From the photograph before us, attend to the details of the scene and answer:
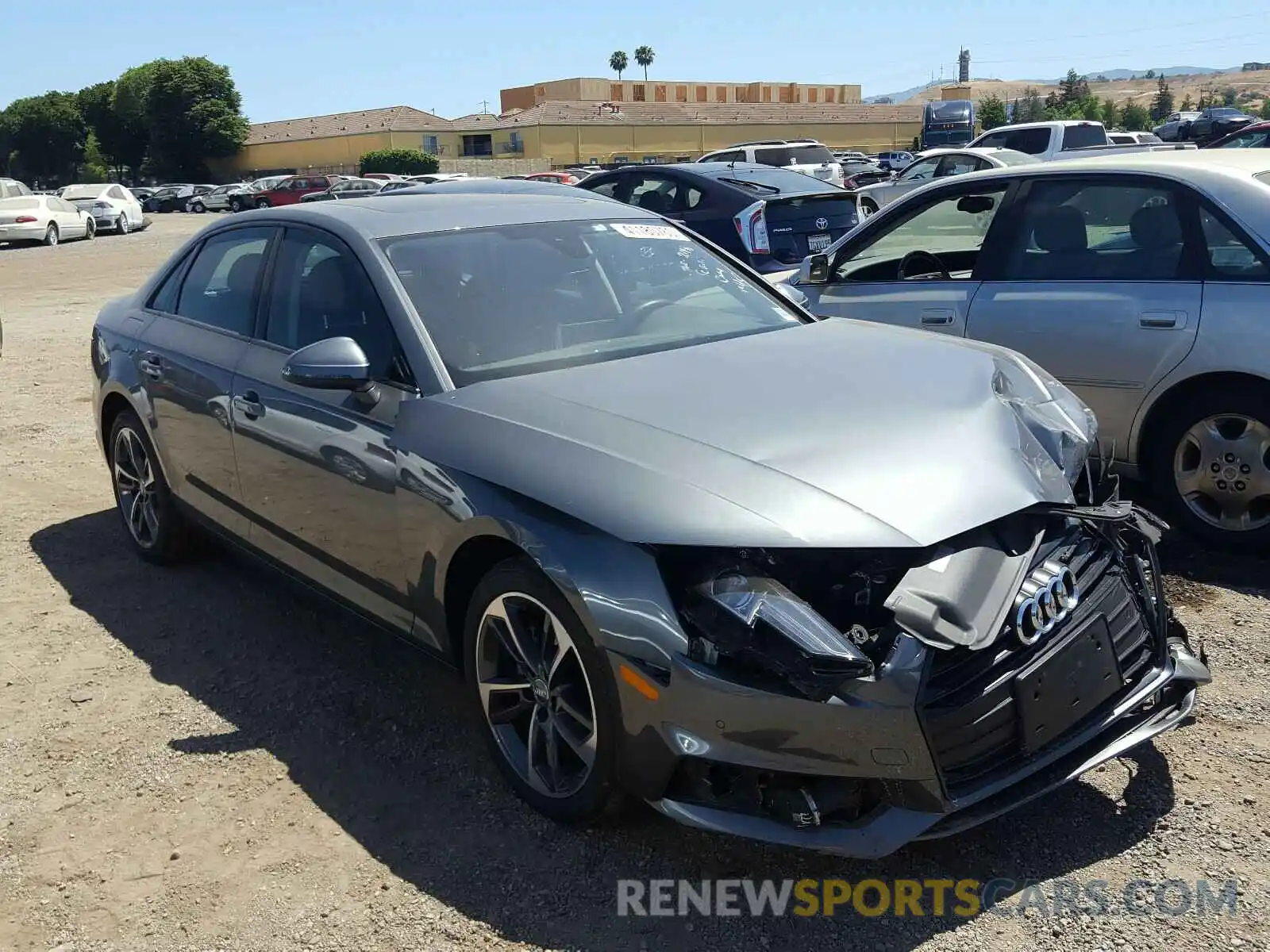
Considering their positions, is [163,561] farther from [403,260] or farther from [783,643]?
[783,643]

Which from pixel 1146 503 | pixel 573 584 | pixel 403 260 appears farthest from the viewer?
pixel 1146 503

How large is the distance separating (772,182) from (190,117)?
70022 mm

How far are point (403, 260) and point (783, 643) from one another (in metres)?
2.01

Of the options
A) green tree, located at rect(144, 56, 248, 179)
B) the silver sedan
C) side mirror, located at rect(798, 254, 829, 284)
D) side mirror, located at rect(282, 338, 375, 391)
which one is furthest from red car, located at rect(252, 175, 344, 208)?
side mirror, located at rect(282, 338, 375, 391)

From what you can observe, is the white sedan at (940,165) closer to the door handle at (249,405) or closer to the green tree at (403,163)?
the door handle at (249,405)

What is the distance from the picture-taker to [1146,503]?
5230 millimetres

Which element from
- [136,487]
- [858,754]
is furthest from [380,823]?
[136,487]

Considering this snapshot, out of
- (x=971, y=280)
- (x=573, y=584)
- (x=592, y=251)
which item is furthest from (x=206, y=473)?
(x=971, y=280)

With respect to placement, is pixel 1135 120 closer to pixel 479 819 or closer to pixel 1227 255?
pixel 1227 255

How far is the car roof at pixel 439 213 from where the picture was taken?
402 cm

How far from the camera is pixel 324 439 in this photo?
3.75 metres

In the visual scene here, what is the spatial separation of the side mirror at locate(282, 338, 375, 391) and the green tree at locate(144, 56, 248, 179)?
75493 mm

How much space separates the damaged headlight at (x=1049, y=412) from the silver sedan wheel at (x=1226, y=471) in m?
1.24

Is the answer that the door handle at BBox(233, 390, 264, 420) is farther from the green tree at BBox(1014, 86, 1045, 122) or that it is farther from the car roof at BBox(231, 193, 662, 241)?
the green tree at BBox(1014, 86, 1045, 122)
